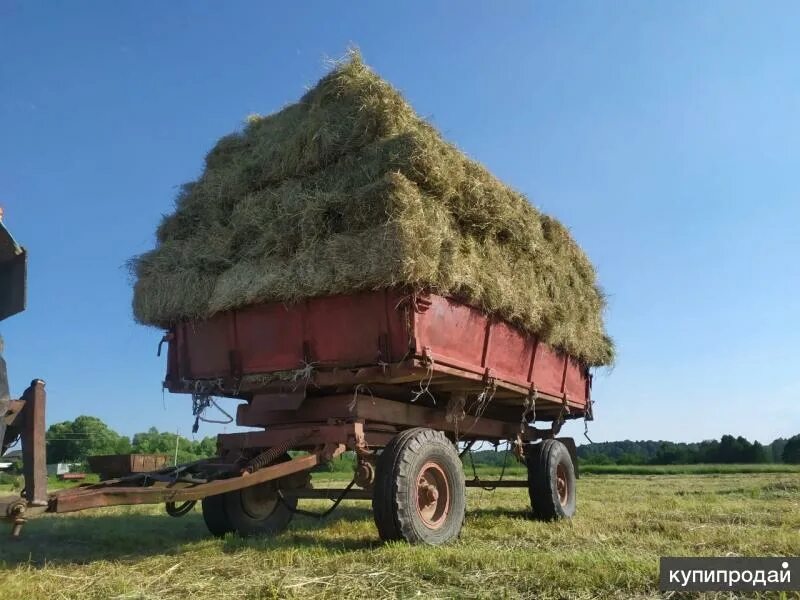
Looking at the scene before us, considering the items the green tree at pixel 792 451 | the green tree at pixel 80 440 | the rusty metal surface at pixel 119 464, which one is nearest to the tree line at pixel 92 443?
the green tree at pixel 80 440

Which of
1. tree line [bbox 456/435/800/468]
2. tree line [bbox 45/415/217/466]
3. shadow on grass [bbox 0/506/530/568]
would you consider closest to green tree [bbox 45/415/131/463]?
tree line [bbox 45/415/217/466]

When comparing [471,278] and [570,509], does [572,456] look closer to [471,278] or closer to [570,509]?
[570,509]

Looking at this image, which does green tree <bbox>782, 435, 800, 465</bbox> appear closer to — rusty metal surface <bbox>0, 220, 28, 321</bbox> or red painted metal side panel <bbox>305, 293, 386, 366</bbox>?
red painted metal side panel <bbox>305, 293, 386, 366</bbox>

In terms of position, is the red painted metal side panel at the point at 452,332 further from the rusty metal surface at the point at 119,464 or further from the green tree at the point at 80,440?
the green tree at the point at 80,440

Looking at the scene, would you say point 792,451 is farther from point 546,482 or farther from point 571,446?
point 546,482

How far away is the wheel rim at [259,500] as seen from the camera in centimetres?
663

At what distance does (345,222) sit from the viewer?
581cm

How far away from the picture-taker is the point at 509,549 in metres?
5.11

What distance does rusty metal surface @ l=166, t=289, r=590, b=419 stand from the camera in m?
5.52

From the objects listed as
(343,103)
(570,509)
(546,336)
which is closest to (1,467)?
(343,103)

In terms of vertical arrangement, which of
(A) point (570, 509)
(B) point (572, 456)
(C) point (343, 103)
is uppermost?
(C) point (343, 103)

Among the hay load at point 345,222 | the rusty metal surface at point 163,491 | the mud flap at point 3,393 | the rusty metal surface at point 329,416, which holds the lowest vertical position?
the rusty metal surface at point 163,491

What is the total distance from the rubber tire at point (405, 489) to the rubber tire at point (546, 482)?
2.60 metres

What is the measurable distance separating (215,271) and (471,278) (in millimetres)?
2408
